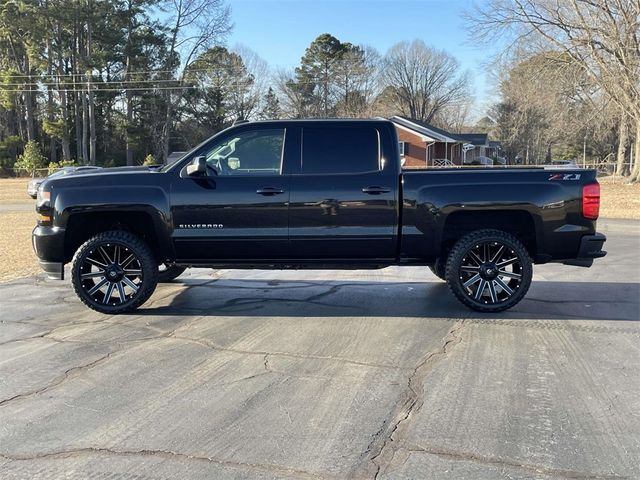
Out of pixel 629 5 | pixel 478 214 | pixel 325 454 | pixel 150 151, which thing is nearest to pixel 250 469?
pixel 325 454

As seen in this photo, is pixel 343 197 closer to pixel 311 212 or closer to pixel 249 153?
pixel 311 212

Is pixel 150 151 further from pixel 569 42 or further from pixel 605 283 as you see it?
pixel 605 283

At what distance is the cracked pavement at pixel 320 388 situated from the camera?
10.6ft

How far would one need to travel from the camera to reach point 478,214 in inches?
249

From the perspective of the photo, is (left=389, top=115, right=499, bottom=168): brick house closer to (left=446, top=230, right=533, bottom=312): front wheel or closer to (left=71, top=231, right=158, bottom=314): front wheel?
(left=446, top=230, right=533, bottom=312): front wheel

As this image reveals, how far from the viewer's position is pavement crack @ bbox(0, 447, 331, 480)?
310cm

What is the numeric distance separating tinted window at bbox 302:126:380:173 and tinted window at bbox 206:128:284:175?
0.32 metres

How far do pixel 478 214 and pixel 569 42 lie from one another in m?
26.8

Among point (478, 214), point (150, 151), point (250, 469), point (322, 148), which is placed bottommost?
point (250, 469)

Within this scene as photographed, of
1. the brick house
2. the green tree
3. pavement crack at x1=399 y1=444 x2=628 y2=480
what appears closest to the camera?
pavement crack at x1=399 y1=444 x2=628 y2=480

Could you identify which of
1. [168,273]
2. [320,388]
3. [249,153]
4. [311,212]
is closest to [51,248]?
[168,273]

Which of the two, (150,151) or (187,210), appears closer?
(187,210)

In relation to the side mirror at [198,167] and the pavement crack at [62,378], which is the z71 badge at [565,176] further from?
the pavement crack at [62,378]

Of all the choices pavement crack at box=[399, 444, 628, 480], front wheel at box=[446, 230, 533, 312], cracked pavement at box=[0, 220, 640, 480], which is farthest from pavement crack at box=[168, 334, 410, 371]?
front wheel at box=[446, 230, 533, 312]
